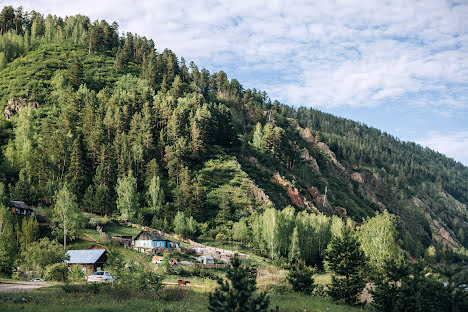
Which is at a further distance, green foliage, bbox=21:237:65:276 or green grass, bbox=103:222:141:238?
green grass, bbox=103:222:141:238

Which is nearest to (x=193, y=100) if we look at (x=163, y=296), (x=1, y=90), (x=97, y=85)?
(x=97, y=85)

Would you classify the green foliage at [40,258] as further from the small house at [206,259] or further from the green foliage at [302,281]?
the green foliage at [302,281]

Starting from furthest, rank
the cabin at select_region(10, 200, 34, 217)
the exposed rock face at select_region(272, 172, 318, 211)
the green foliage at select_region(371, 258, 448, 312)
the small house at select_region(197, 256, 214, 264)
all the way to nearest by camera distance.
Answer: the exposed rock face at select_region(272, 172, 318, 211)
the cabin at select_region(10, 200, 34, 217)
the small house at select_region(197, 256, 214, 264)
the green foliage at select_region(371, 258, 448, 312)

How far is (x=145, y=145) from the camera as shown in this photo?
9025cm

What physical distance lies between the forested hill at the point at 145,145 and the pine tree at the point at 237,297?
5540cm

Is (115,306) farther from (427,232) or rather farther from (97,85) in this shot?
(427,232)

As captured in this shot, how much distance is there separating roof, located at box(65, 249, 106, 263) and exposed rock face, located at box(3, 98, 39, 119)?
72159mm

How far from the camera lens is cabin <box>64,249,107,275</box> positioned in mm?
46312

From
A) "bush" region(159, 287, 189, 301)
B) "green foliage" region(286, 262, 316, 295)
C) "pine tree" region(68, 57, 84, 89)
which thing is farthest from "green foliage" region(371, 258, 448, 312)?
"pine tree" region(68, 57, 84, 89)

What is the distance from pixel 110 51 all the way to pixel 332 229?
A: 408ft

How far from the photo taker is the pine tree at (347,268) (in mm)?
34281

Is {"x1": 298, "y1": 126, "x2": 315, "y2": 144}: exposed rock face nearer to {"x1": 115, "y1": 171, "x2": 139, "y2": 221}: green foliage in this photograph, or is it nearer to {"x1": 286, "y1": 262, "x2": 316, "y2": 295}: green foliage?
{"x1": 115, "y1": 171, "x2": 139, "y2": 221}: green foliage

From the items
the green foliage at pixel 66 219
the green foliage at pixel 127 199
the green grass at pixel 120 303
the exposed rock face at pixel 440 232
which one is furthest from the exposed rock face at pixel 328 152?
the green grass at pixel 120 303

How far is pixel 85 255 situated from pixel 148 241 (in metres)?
12.6
